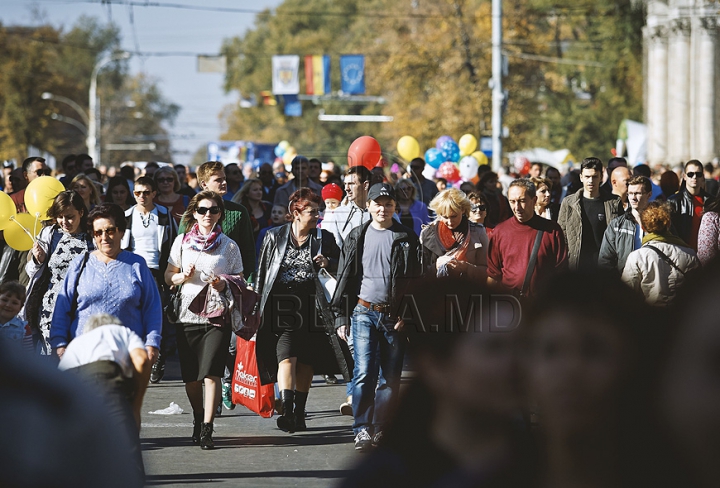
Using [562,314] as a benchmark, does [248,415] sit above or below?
below

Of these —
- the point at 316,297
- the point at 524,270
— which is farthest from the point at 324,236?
the point at 524,270

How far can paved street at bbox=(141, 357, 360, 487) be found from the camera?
7133mm

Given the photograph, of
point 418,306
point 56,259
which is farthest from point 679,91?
point 418,306

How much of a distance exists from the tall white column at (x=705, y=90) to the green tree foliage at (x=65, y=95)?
45.2 metres

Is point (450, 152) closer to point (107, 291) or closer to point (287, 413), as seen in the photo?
point (287, 413)

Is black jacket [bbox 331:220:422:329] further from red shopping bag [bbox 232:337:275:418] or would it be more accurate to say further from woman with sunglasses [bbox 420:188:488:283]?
red shopping bag [bbox 232:337:275:418]

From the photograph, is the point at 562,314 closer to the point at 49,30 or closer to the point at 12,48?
the point at 12,48

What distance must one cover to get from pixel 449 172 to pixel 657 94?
71.4 ft

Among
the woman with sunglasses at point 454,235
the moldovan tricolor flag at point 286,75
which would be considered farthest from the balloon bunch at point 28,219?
the moldovan tricolor flag at point 286,75

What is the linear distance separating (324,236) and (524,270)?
147 cm

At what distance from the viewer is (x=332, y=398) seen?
10.4 metres

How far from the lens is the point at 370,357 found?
26.5 feet

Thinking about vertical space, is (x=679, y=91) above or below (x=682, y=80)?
below

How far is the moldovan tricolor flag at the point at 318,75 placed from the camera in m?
53.9
